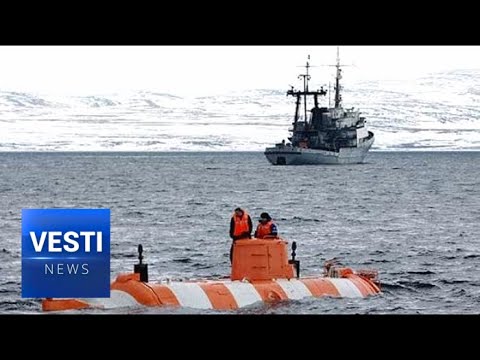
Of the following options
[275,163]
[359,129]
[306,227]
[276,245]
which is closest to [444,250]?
[306,227]

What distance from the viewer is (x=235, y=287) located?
17953mm

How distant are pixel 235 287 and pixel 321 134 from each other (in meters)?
81.5

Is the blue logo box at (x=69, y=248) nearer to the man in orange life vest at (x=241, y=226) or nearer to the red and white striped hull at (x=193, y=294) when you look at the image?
the red and white striped hull at (x=193, y=294)

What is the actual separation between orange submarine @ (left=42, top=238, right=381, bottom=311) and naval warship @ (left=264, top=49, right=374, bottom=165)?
261 ft

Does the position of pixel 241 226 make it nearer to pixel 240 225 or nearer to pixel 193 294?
pixel 240 225

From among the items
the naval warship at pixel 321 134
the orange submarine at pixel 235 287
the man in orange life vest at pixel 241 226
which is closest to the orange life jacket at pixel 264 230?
the orange submarine at pixel 235 287

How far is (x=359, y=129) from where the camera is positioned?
334 ft

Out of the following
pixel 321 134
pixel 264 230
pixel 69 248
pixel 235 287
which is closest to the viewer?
pixel 69 248

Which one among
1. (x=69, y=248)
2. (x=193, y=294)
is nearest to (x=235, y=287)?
(x=193, y=294)

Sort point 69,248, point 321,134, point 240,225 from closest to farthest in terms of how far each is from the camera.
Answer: point 69,248
point 240,225
point 321,134

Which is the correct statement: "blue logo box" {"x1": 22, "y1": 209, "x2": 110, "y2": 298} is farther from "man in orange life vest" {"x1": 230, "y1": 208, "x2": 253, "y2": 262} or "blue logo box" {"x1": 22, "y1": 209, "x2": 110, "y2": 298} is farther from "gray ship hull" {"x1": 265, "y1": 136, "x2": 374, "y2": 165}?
"gray ship hull" {"x1": 265, "y1": 136, "x2": 374, "y2": 165}

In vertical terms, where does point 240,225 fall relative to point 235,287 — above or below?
above

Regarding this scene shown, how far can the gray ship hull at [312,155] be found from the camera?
102m
